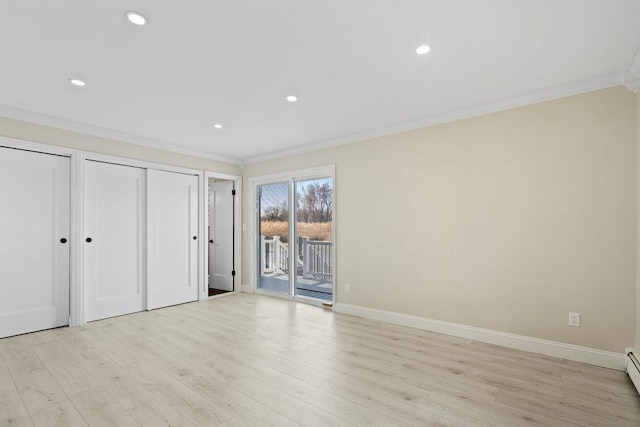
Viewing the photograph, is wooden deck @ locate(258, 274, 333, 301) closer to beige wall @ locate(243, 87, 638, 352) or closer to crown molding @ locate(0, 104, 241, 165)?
beige wall @ locate(243, 87, 638, 352)

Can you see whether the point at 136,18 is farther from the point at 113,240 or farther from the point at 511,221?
the point at 511,221

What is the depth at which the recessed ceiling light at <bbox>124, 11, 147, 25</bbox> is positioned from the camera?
5.90ft

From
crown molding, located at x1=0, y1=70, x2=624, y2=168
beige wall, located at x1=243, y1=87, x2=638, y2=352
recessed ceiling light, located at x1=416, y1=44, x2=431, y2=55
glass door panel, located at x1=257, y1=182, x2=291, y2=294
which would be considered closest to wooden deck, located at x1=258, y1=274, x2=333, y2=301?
glass door panel, located at x1=257, y1=182, x2=291, y2=294

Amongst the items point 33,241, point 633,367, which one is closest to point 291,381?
point 633,367

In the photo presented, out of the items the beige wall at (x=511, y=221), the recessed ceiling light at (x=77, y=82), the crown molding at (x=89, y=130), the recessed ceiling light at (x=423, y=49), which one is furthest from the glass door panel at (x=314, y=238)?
the recessed ceiling light at (x=77, y=82)

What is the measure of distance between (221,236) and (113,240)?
200cm

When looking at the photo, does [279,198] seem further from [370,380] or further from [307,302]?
[370,380]

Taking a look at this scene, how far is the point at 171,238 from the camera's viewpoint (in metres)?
4.72

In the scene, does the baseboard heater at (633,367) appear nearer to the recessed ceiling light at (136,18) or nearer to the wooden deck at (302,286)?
the wooden deck at (302,286)

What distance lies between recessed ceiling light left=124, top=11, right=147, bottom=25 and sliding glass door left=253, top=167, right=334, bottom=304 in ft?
10.1

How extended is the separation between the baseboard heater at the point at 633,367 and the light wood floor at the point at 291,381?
72 mm

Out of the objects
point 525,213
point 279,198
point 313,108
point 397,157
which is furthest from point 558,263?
point 279,198

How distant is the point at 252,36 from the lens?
6.63 feet

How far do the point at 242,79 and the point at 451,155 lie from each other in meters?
2.39
